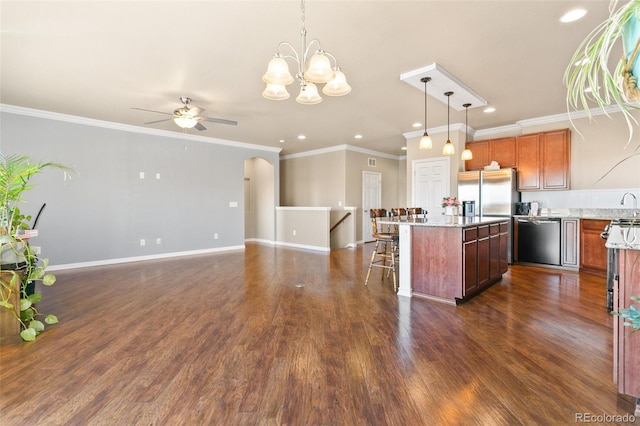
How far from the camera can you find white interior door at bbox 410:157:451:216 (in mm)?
6195

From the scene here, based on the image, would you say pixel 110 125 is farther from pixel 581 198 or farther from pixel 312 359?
pixel 581 198

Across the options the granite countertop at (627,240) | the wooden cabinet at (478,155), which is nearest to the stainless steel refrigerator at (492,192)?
the wooden cabinet at (478,155)

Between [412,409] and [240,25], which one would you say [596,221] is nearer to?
[412,409]

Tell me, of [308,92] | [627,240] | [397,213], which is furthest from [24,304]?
[627,240]

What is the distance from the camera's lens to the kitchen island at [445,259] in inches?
135

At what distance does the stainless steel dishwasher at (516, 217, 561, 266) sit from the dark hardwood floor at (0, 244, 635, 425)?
47.2 inches

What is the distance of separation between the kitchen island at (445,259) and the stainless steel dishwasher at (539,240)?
6.11 feet

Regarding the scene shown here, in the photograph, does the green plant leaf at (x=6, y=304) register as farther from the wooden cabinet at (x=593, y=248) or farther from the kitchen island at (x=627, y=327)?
the wooden cabinet at (x=593, y=248)

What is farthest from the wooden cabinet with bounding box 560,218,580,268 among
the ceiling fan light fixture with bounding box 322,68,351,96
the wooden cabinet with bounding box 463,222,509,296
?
the ceiling fan light fixture with bounding box 322,68,351,96

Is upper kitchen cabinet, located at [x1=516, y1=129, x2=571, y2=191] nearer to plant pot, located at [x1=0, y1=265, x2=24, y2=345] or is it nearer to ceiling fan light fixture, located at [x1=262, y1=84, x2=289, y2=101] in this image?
ceiling fan light fixture, located at [x1=262, y1=84, x2=289, y2=101]

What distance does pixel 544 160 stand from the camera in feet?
17.8

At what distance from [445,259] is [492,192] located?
9.46 ft

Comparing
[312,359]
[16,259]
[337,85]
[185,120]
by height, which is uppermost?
[185,120]

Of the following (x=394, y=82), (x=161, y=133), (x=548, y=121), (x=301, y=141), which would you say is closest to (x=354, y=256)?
(x=301, y=141)
